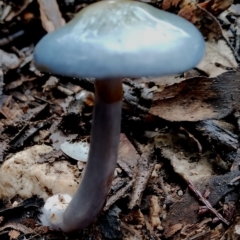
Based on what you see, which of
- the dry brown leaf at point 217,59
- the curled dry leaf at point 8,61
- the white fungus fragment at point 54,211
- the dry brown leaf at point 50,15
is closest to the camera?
the white fungus fragment at point 54,211

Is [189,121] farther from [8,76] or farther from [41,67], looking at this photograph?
[8,76]

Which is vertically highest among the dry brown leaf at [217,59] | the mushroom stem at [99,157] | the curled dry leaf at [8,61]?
the mushroom stem at [99,157]

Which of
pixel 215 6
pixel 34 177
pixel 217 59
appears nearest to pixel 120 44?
pixel 34 177

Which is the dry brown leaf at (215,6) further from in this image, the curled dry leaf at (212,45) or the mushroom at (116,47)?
the mushroom at (116,47)

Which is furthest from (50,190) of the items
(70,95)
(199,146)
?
(70,95)

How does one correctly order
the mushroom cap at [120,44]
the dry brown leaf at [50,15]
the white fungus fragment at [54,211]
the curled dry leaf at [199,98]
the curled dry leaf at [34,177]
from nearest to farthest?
the mushroom cap at [120,44] < the white fungus fragment at [54,211] < the curled dry leaf at [34,177] < the curled dry leaf at [199,98] < the dry brown leaf at [50,15]

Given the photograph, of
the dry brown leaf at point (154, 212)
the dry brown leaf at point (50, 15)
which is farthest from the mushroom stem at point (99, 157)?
the dry brown leaf at point (50, 15)
